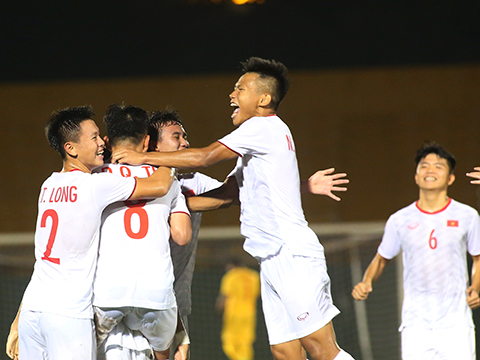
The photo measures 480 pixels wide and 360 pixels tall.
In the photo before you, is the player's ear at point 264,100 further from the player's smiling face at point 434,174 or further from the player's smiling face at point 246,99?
the player's smiling face at point 434,174

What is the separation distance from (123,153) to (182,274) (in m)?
1.07

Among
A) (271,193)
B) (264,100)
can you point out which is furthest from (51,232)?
(264,100)

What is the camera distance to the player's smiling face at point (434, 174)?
192 inches

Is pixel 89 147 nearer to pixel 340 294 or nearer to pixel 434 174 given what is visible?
pixel 434 174

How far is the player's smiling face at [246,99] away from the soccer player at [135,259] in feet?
2.41

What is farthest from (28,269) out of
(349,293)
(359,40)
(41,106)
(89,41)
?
(359,40)

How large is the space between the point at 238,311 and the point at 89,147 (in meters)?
5.71

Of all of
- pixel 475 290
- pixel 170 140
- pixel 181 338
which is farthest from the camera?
pixel 475 290

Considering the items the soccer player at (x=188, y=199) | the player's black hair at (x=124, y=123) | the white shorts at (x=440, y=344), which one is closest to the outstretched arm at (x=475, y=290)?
the white shorts at (x=440, y=344)

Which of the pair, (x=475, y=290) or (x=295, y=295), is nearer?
(x=295, y=295)

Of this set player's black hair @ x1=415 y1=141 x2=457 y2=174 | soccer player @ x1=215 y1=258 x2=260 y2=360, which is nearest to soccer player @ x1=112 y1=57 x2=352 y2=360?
player's black hair @ x1=415 y1=141 x2=457 y2=174

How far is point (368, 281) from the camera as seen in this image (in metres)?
4.80

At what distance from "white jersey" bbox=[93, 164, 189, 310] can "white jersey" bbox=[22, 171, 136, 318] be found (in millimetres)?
84

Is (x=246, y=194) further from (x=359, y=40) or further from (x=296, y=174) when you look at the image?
(x=359, y=40)
